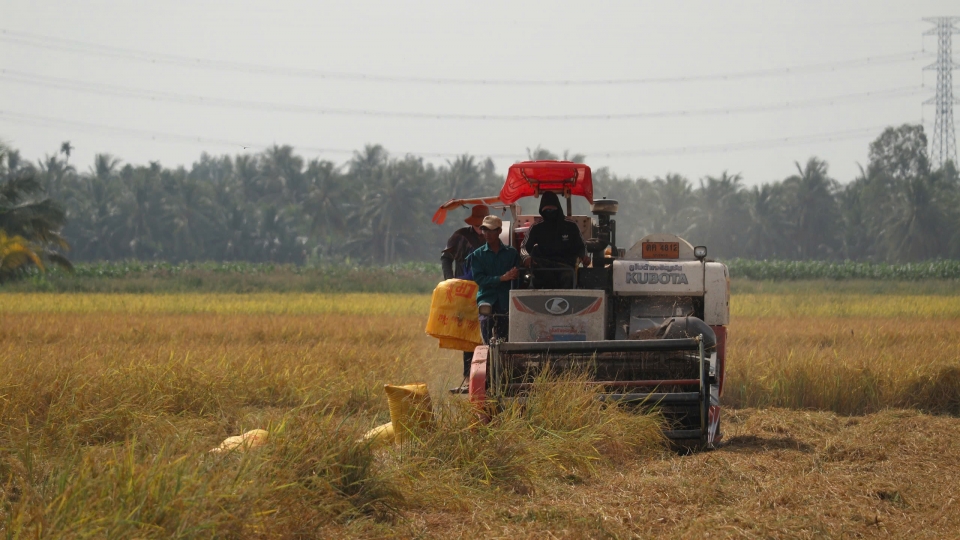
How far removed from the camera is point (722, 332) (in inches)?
355

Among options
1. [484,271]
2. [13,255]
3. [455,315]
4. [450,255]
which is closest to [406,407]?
[455,315]

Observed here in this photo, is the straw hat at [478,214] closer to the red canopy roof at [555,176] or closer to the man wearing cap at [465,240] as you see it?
the man wearing cap at [465,240]

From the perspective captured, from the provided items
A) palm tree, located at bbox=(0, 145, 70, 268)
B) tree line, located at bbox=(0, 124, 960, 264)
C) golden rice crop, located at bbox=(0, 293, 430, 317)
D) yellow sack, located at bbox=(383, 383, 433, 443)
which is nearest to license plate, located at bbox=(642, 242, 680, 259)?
yellow sack, located at bbox=(383, 383, 433, 443)

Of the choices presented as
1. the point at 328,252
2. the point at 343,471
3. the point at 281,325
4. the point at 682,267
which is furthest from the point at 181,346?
the point at 328,252

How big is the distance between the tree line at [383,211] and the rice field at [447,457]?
183 feet

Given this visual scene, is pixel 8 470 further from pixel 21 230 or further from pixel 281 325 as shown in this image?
pixel 21 230

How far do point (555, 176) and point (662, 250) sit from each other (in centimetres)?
137

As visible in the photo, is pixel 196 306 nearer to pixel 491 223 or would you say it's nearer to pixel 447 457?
pixel 491 223

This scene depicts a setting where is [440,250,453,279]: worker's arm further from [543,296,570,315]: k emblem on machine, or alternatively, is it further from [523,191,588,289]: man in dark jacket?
[543,296,570,315]: k emblem on machine

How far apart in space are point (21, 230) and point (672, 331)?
36875 mm

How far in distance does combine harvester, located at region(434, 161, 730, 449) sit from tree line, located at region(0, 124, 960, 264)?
191 ft

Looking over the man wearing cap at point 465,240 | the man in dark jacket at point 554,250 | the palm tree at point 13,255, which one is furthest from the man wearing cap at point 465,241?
the palm tree at point 13,255

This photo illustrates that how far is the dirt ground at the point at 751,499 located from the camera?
529 cm

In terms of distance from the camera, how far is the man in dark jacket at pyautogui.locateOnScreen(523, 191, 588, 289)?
8.95 meters
